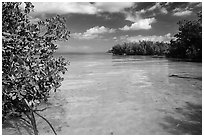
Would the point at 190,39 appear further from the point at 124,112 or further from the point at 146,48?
the point at 146,48

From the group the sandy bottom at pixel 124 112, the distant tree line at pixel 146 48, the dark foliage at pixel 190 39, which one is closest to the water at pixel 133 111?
the sandy bottom at pixel 124 112

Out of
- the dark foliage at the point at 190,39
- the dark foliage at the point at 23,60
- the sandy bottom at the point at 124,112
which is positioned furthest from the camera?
the dark foliage at the point at 190,39

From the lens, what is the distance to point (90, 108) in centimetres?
1000

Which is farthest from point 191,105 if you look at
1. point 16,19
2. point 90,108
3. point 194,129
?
point 16,19

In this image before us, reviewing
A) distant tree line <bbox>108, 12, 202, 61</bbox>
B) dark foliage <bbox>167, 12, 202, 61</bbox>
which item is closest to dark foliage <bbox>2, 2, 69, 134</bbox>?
distant tree line <bbox>108, 12, 202, 61</bbox>

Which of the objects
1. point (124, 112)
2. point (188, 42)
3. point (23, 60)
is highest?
point (188, 42)

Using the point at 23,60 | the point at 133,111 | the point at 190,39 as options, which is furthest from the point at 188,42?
the point at 23,60

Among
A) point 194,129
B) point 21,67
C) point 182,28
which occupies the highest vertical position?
point 182,28

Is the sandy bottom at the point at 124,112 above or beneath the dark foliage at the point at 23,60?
beneath

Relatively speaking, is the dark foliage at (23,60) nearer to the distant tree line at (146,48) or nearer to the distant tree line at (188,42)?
the distant tree line at (188,42)

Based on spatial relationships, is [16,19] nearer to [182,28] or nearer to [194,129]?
[194,129]

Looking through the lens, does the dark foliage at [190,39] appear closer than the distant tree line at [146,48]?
Yes

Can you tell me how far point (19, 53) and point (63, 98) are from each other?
21.2 ft

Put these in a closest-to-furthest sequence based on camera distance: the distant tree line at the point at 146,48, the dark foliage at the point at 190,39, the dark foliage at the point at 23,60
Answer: the dark foliage at the point at 23,60, the dark foliage at the point at 190,39, the distant tree line at the point at 146,48
